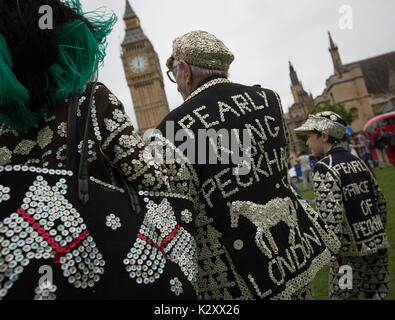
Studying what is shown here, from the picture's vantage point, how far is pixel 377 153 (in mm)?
16016

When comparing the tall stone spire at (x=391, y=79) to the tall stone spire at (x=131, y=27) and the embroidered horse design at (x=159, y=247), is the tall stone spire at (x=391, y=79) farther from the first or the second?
the embroidered horse design at (x=159, y=247)

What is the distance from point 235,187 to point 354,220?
182 cm

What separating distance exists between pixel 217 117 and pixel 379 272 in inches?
94.1

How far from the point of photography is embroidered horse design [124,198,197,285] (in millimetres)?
1114

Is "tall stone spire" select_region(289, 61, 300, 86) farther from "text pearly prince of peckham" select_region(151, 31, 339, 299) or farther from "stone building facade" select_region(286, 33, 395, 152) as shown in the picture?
"text pearly prince of peckham" select_region(151, 31, 339, 299)

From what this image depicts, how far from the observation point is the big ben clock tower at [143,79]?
7050 centimetres

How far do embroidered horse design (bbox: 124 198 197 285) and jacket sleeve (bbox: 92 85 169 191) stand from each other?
0.34ft

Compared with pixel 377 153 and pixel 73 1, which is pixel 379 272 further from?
pixel 377 153

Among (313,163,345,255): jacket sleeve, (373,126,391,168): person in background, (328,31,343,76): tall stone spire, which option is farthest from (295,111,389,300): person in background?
(328,31,343,76): tall stone spire

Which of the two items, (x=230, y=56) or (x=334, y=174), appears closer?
(x=230, y=56)

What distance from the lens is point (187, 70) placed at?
1.95 m

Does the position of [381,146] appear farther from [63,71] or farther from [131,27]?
[131,27]

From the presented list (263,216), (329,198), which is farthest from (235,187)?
(329,198)
